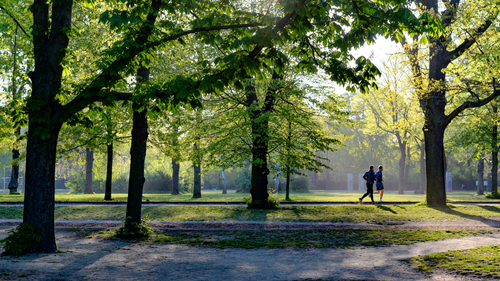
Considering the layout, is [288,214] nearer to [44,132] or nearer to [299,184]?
[44,132]

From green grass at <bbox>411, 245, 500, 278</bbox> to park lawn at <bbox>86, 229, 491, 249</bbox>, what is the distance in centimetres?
157

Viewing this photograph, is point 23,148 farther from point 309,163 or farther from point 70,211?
point 309,163

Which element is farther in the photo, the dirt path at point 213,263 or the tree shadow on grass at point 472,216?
the tree shadow on grass at point 472,216

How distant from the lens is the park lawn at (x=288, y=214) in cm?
1321

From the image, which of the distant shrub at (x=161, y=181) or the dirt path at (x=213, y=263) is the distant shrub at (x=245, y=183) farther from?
the dirt path at (x=213, y=263)

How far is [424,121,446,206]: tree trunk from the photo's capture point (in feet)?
56.9

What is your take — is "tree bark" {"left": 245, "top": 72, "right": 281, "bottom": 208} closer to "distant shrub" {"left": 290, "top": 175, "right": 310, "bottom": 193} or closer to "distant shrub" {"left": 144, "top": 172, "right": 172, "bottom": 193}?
"distant shrub" {"left": 290, "top": 175, "right": 310, "bottom": 193}

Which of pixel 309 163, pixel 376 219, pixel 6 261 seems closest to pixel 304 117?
pixel 309 163

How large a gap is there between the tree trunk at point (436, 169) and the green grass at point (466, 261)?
978 cm

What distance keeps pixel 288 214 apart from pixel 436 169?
24.7ft

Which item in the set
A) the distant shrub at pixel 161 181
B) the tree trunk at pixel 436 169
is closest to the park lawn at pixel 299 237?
the tree trunk at pixel 436 169

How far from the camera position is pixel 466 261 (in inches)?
272

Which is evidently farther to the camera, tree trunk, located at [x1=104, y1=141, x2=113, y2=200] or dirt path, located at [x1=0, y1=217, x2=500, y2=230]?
tree trunk, located at [x1=104, y1=141, x2=113, y2=200]

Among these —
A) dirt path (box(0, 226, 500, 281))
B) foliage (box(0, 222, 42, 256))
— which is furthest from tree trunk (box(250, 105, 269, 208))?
foliage (box(0, 222, 42, 256))
